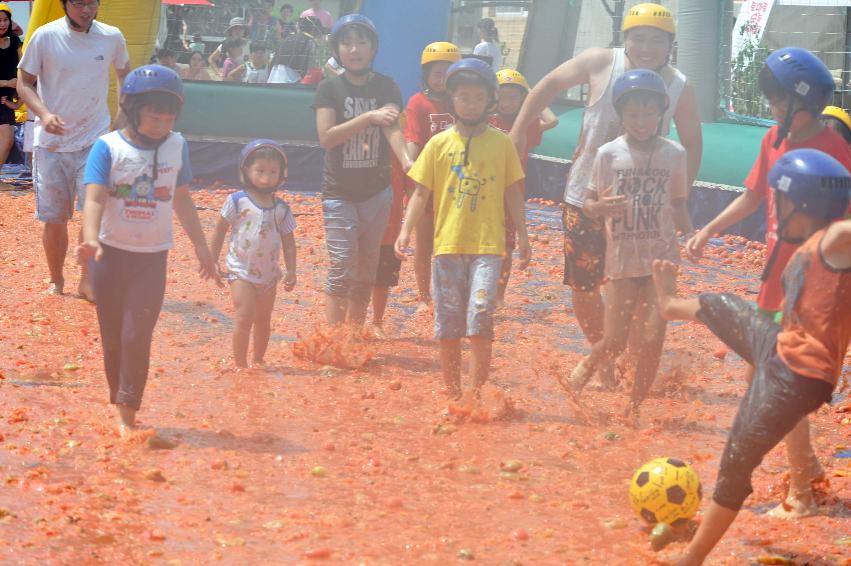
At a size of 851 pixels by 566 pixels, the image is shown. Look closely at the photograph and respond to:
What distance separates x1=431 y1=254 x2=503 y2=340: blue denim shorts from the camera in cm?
715

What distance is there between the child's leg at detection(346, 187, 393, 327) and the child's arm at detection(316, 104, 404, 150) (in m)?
0.51

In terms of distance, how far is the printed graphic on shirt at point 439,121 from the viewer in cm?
991

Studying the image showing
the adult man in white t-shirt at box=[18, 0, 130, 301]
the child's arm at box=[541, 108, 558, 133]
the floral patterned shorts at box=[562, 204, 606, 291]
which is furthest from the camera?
the child's arm at box=[541, 108, 558, 133]

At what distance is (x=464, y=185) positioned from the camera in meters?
7.26

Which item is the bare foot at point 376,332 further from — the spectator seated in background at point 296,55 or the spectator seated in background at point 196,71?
the spectator seated in background at point 196,71

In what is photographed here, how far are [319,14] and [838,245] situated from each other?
15.9m

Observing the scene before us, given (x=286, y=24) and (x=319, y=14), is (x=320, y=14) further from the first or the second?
(x=286, y=24)

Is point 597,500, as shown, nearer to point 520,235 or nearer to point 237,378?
point 520,235

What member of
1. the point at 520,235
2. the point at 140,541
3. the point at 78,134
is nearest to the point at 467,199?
the point at 520,235

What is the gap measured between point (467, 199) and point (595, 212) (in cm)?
71

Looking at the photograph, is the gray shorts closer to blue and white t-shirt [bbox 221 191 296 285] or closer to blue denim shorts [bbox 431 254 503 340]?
blue and white t-shirt [bbox 221 191 296 285]

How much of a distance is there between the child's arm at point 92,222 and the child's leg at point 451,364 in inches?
81.0

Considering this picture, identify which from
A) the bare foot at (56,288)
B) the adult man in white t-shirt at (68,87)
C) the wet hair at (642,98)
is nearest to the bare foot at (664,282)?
the wet hair at (642,98)

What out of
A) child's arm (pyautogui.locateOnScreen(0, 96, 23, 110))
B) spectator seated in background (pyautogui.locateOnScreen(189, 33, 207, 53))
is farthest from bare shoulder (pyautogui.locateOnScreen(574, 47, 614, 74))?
spectator seated in background (pyautogui.locateOnScreen(189, 33, 207, 53))
